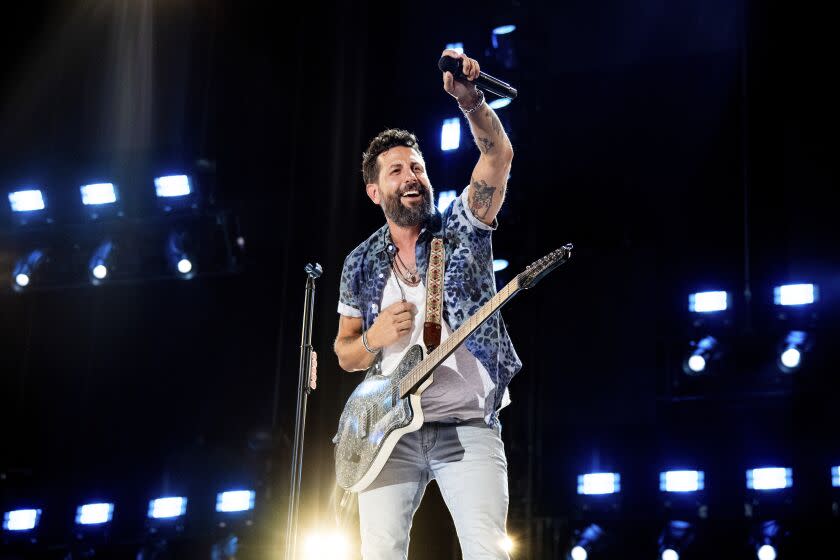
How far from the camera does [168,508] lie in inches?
269

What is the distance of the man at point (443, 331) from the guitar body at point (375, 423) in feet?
0.18

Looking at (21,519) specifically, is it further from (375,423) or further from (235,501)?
(375,423)

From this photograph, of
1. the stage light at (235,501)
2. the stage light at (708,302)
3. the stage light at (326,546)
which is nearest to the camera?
the stage light at (326,546)

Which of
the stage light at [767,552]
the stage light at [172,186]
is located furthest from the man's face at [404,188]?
the stage light at [172,186]

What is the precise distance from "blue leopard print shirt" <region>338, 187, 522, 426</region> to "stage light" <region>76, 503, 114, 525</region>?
4.40 m

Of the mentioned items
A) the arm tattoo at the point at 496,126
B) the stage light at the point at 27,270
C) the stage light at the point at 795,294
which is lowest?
the arm tattoo at the point at 496,126

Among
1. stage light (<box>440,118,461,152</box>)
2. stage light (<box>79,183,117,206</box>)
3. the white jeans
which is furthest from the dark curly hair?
stage light (<box>79,183,117,206</box>)

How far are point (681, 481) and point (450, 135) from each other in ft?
8.46

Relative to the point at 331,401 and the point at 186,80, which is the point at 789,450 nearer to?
the point at 331,401

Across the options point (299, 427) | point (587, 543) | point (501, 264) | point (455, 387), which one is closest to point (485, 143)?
point (455, 387)

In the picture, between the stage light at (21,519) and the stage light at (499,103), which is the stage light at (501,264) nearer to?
the stage light at (499,103)

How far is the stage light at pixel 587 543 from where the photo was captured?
5.97 m

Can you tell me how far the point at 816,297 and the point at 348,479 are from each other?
396cm

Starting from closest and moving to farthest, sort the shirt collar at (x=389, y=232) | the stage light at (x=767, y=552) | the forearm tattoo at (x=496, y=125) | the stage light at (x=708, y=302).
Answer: the forearm tattoo at (x=496, y=125) < the shirt collar at (x=389, y=232) < the stage light at (x=767, y=552) < the stage light at (x=708, y=302)
